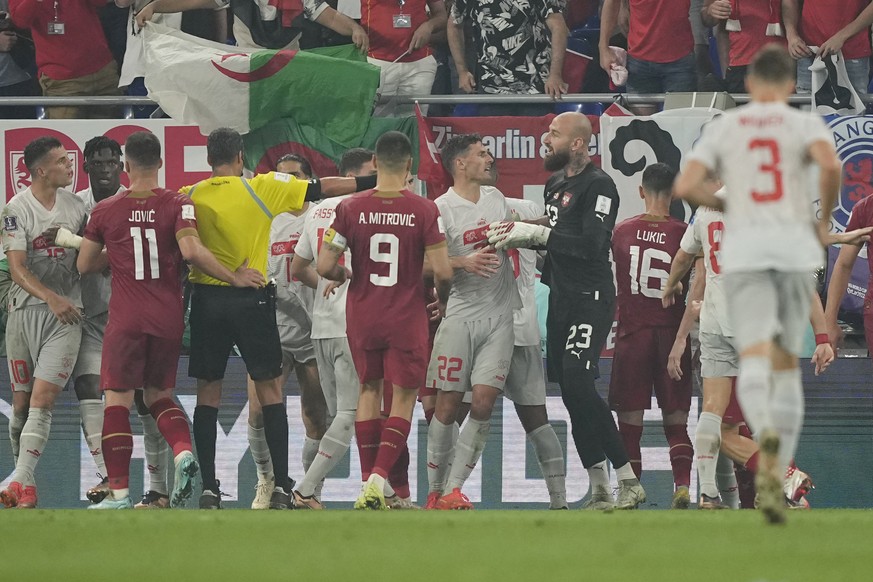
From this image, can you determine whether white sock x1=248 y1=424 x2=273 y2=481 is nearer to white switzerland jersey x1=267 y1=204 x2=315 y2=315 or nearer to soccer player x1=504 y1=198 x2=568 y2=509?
white switzerland jersey x1=267 y1=204 x2=315 y2=315

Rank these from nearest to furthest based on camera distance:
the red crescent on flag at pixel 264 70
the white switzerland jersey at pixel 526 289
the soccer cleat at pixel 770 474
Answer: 1. the soccer cleat at pixel 770 474
2. the white switzerland jersey at pixel 526 289
3. the red crescent on flag at pixel 264 70

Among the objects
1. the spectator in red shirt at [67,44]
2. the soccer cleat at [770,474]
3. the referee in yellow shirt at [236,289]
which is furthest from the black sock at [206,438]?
the soccer cleat at [770,474]

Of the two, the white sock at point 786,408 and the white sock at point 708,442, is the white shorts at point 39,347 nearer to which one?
the white sock at point 708,442

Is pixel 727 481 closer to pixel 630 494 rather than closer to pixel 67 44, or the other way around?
pixel 630 494

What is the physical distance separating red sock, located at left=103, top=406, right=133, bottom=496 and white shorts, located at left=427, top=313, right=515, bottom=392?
210 centimetres

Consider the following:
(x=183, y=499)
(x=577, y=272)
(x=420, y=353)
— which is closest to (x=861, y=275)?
(x=577, y=272)

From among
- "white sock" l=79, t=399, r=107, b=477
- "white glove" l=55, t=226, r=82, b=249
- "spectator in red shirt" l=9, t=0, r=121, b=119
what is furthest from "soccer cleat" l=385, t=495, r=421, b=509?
"spectator in red shirt" l=9, t=0, r=121, b=119

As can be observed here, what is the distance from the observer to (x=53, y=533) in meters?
6.71

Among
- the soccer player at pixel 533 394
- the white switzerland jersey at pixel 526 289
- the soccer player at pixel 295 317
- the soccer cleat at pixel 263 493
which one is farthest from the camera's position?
the soccer player at pixel 295 317

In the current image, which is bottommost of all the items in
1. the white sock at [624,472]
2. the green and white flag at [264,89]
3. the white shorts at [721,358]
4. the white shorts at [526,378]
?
the white sock at [624,472]

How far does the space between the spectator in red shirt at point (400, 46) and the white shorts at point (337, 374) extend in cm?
283

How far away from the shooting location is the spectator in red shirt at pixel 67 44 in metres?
12.3

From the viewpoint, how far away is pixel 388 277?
876 cm

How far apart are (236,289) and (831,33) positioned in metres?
5.71
